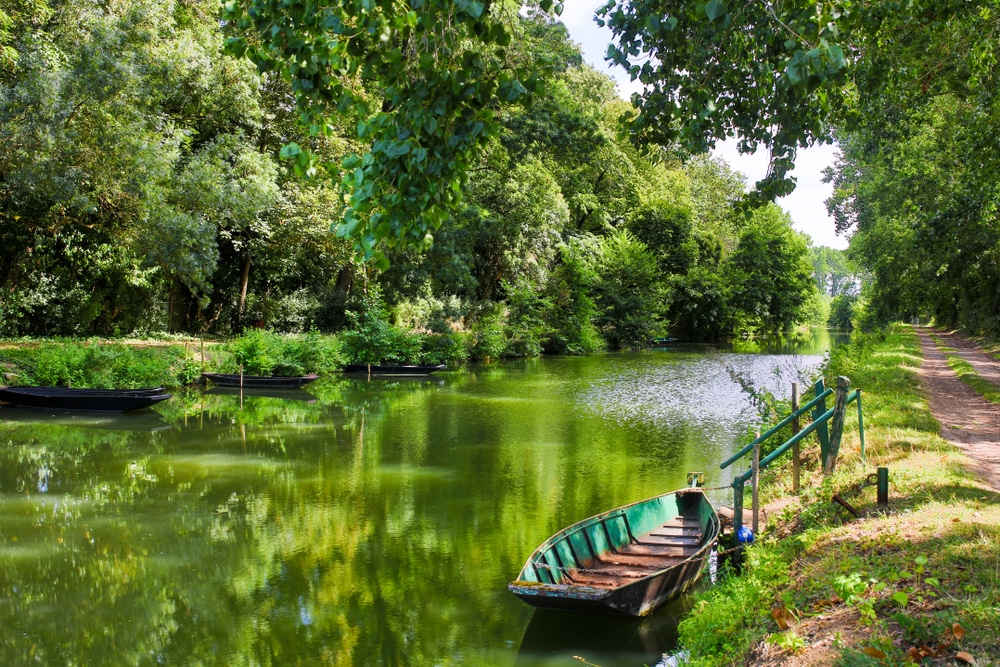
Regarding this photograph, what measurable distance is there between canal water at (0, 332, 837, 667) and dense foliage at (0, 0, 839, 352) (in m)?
3.96

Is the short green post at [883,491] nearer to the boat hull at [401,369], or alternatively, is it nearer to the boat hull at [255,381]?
the boat hull at [255,381]

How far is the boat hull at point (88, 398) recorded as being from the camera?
19422 mm

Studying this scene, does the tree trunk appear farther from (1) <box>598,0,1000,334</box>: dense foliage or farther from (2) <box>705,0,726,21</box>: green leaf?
(2) <box>705,0,726,21</box>: green leaf

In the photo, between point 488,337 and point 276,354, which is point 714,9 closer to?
point 276,354

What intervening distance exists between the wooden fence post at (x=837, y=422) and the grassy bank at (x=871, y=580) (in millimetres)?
169

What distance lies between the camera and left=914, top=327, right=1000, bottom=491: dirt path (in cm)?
887

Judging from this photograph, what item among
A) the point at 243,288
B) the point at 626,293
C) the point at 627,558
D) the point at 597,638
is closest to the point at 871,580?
the point at 597,638

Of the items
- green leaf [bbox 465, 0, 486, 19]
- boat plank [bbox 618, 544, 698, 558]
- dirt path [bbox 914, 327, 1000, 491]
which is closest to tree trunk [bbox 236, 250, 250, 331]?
dirt path [bbox 914, 327, 1000, 491]

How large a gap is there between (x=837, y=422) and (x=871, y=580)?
3.42 metres

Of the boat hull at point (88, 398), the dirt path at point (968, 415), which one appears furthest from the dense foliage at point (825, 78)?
the boat hull at point (88, 398)

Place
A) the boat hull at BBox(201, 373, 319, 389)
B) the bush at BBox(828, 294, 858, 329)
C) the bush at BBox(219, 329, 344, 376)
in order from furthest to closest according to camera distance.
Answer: the bush at BBox(828, 294, 858, 329) → the bush at BBox(219, 329, 344, 376) → the boat hull at BBox(201, 373, 319, 389)

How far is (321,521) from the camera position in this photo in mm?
10430

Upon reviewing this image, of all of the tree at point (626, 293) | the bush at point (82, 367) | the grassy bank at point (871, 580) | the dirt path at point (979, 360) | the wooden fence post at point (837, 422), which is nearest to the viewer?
the grassy bank at point (871, 580)

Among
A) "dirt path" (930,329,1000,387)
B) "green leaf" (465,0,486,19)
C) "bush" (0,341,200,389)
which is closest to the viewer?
"green leaf" (465,0,486,19)
